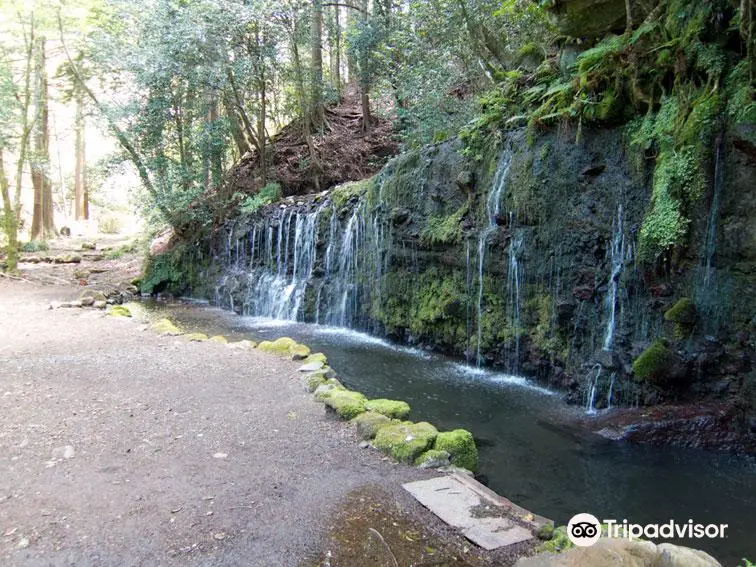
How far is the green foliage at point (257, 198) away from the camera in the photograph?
1645 cm

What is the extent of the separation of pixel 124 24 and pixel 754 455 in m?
19.5

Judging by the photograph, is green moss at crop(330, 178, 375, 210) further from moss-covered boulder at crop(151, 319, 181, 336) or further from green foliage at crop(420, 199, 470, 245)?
moss-covered boulder at crop(151, 319, 181, 336)

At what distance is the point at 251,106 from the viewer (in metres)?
18.0

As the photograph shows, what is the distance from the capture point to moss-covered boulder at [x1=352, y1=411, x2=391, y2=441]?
490cm

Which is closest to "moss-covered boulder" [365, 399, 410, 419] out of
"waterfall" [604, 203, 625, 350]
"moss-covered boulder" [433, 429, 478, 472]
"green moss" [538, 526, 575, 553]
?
"moss-covered boulder" [433, 429, 478, 472]

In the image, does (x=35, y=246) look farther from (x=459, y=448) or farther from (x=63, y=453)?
(x=459, y=448)

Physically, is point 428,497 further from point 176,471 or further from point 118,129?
point 118,129

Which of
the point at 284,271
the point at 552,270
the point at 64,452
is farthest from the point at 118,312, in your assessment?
the point at 552,270

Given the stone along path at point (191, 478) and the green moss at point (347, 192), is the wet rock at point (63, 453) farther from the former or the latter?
the green moss at point (347, 192)

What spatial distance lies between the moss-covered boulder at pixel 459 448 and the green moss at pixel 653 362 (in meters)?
3.16

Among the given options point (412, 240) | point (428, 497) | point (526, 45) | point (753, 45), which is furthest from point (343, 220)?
point (428, 497)

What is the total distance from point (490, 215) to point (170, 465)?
6.84 meters

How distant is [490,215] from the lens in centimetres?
927

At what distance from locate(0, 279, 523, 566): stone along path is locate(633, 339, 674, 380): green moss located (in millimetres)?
3811
